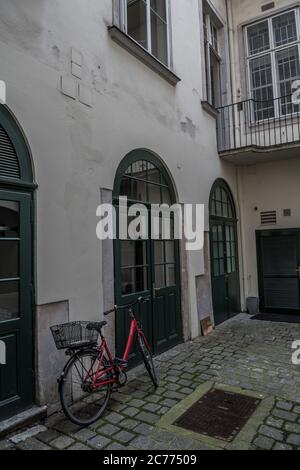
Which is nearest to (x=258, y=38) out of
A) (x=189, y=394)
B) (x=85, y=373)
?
(x=189, y=394)

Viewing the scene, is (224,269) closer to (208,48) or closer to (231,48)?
(208,48)

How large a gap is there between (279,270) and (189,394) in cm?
501

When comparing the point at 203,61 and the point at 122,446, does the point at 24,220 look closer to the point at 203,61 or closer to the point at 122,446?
the point at 122,446

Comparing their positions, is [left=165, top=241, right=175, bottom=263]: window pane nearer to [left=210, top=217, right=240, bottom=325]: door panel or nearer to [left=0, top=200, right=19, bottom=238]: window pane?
[left=210, top=217, right=240, bottom=325]: door panel

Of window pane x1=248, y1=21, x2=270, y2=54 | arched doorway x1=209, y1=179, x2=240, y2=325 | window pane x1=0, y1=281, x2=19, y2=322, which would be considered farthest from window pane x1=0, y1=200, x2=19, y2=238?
window pane x1=248, y1=21, x2=270, y2=54

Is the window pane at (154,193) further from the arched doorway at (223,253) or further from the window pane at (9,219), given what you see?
the window pane at (9,219)

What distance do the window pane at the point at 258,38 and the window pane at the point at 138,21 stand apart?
3.99m

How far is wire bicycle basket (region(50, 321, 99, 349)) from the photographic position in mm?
3029

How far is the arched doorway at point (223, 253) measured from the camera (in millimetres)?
6949

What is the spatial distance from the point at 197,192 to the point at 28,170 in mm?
3813

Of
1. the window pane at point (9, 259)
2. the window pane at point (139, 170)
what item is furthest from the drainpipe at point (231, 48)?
the window pane at point (9, 259)

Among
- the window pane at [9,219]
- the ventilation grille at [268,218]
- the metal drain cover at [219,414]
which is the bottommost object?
the metal drain cover at [219,414]

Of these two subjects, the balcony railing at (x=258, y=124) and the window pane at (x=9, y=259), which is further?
the balcony railing at (x=258, y=124)

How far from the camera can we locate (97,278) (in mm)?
3934
